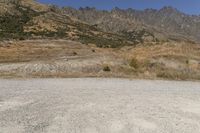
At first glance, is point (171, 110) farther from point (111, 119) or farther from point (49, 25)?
point (49, 25)

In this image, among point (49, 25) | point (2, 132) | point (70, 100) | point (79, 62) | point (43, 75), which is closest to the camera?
point (2, 132)

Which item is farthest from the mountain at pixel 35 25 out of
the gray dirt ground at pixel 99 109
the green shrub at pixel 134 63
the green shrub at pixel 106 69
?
the gray dirt ground at pixel 99 109

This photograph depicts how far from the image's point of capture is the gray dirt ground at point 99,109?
31.3ft

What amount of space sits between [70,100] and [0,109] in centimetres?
241

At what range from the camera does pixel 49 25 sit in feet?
424

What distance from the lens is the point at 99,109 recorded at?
38.0ft

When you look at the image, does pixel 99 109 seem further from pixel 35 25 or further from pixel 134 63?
pixel 35 25

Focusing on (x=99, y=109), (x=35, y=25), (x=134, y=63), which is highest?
(x=99, y=109)

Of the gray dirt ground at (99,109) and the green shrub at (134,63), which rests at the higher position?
the gray dirt ground at (99,109)

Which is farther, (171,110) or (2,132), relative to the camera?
(171,110)

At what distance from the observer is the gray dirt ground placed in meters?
9.55

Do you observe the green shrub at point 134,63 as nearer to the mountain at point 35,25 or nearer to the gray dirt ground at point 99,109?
the gray dirt ground at point 99,109

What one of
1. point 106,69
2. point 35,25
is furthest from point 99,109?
point 35,25

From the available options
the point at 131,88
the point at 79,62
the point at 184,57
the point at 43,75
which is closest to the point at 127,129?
the point at 131,88
